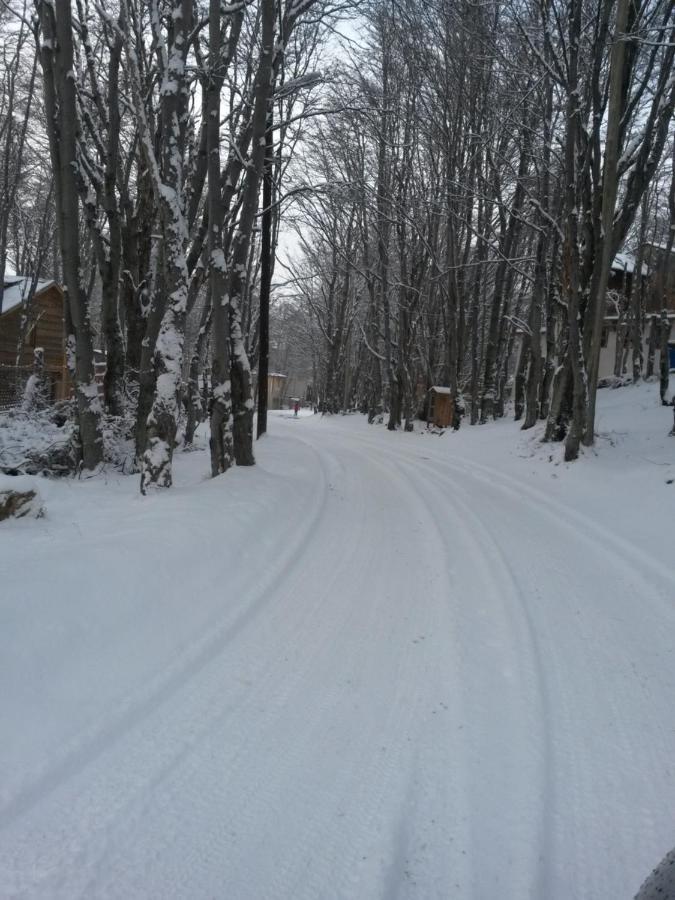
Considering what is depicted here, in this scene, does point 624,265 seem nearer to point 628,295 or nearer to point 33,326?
point 628,295

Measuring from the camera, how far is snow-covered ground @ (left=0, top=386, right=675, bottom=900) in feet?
7.13

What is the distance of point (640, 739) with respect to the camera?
2961 mm

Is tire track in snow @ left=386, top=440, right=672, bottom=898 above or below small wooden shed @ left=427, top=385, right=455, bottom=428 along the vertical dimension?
below

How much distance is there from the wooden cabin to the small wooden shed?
15.1 m

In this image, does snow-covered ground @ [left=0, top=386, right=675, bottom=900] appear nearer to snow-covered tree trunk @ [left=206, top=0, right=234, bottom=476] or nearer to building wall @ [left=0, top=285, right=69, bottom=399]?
snow-covered tree trunk @ [left=206, top=0, right=234, bottom=476]

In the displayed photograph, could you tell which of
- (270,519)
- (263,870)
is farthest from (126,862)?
(270,519)

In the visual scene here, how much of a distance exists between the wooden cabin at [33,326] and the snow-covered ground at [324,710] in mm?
16942

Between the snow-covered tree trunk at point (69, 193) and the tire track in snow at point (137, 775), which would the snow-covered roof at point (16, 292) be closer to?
the snow-covered tree trunk at point (69, 193)

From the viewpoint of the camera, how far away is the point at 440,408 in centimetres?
2534

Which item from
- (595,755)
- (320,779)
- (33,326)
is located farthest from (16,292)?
(595,755)

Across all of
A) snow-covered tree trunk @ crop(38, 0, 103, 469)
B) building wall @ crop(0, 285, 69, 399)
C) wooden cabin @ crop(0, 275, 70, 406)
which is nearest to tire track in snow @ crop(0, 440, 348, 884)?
snow-covered tree trunk @ crop(38, 0, 103, 469)

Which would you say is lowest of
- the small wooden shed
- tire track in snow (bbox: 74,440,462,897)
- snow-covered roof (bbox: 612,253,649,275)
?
tire track in snow (bbox: 74,440,462,897)

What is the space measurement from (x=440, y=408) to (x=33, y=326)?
1696cm

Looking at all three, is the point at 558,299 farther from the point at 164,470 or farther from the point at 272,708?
the point at 272,708
